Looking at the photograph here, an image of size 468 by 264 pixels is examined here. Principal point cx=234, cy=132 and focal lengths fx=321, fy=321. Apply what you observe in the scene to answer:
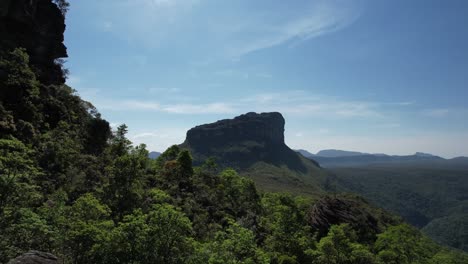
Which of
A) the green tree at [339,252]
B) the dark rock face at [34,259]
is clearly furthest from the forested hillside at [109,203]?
the dark rock face at [34,259]

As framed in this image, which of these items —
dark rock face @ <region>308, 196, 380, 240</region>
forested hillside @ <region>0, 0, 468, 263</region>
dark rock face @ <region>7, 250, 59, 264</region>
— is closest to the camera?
dark rock face @ <region>7, 250, 59, 264</region>

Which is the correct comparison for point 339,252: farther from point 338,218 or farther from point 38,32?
point 38,32

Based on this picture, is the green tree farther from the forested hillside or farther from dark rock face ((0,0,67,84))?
dark rock face ((0,0,67,84))

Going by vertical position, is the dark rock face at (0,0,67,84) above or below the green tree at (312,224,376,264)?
above

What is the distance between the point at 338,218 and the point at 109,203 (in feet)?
172

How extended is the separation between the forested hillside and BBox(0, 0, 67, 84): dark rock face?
29 centimetres

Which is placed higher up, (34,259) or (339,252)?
(34,259)

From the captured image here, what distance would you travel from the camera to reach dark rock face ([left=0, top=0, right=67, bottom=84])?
72938mm

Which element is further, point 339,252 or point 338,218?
point 338,218

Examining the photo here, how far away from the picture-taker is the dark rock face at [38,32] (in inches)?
2872

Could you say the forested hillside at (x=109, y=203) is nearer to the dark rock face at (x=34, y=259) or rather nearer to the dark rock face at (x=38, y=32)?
the dark rock face at (x=38, y=32)

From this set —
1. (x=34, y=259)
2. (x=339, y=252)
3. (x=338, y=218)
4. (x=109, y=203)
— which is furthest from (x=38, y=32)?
(x=338, y=218)

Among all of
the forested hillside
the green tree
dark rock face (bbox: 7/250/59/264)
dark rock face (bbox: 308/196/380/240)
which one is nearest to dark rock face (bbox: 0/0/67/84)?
the forested hillside

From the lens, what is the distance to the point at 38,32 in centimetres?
8281
